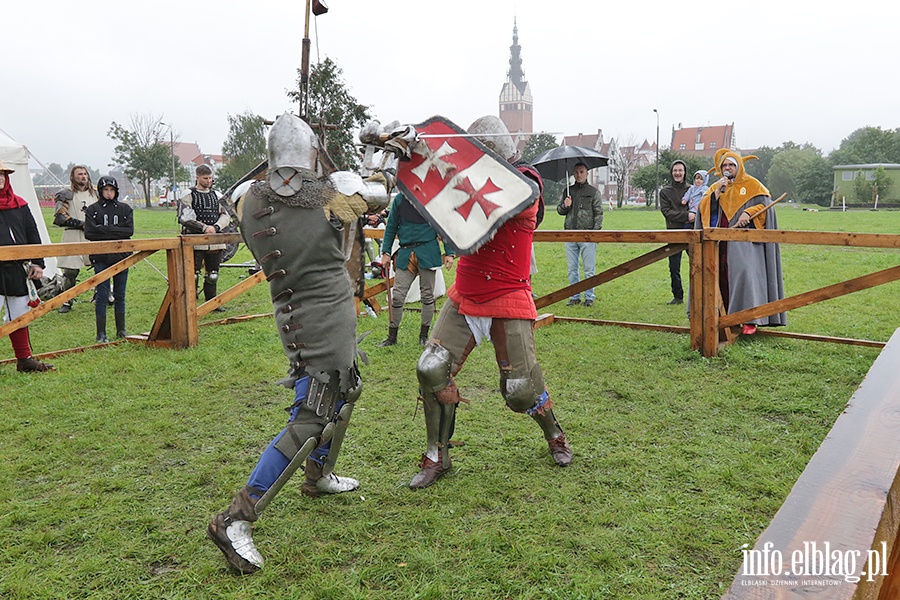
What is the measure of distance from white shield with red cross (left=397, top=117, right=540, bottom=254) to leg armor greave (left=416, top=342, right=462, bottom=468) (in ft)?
1.95

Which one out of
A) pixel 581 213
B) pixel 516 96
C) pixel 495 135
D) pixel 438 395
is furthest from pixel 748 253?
pixel 516 96

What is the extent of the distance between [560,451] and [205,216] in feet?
19.1

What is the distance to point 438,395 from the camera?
133 inches

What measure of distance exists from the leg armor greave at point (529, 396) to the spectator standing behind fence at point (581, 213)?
194 inches

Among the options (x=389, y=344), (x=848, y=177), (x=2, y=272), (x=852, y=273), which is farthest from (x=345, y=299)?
(x=848, y=177)

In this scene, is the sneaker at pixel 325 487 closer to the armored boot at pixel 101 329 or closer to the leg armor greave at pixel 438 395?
the leg armor greave at pixel 438 395

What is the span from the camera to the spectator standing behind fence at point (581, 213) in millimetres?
8305

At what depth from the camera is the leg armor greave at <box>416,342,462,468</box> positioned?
332 centimetres

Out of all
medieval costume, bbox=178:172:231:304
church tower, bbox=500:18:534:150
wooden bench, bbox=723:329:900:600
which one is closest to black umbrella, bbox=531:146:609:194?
medieval costume, bbox=178:172:231:304

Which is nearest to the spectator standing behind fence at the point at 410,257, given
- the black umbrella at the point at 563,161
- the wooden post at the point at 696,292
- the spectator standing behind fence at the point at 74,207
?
the wooden post at the point at 696,292

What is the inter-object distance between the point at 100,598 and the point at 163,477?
3.63 ft

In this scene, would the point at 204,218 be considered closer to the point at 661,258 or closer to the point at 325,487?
the point at 661,258

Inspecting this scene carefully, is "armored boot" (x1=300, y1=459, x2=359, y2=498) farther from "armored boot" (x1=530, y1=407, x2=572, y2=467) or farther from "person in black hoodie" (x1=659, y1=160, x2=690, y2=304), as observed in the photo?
"person in black hoodie" (x1=659, y1=160, x2=690, y2=304)

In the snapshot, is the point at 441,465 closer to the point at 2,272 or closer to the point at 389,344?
the point at 389,344
